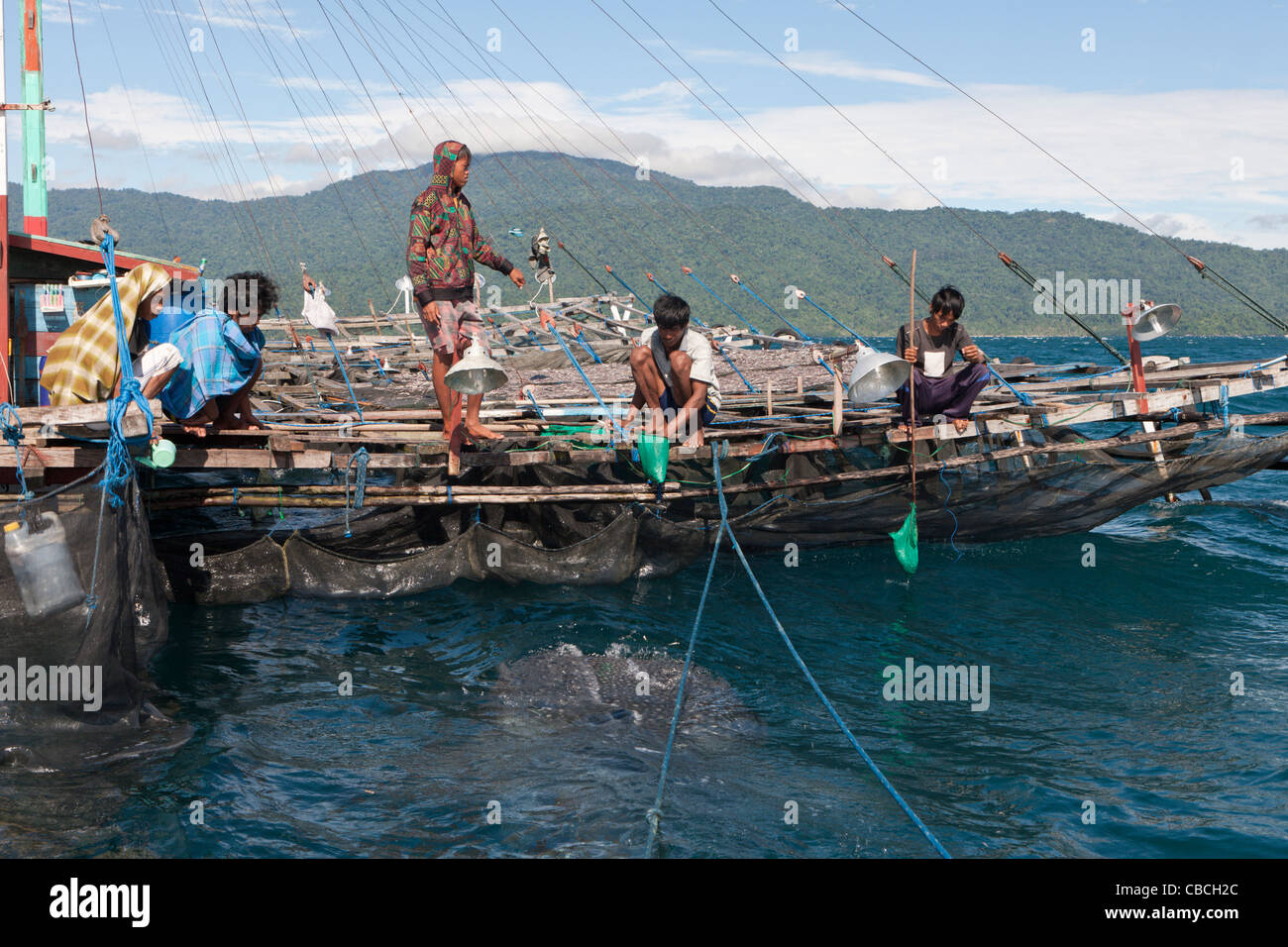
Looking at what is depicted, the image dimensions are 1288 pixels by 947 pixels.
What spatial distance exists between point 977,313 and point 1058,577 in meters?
139

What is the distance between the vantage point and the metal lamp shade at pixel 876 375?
816cm

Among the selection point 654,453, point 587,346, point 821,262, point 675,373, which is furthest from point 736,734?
point 821,262

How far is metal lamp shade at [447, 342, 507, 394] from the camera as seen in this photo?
7.45m

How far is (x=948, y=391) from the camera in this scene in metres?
9.33

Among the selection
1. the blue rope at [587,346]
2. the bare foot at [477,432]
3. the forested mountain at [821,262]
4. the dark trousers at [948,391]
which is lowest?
the bare foot at [477,432]

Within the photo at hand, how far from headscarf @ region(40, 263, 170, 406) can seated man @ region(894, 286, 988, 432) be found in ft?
20.9

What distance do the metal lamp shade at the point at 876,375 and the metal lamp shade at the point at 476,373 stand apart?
9.75 feet

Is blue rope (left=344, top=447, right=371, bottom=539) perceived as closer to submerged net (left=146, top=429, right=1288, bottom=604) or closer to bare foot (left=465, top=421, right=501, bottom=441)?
bare foot (left=465, top=421, right=501, bottom=441)

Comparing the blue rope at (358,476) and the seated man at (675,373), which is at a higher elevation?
the seated man at (675,373)

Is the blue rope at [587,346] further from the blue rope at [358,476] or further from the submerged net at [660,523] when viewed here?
the blue rope at [358,476]
